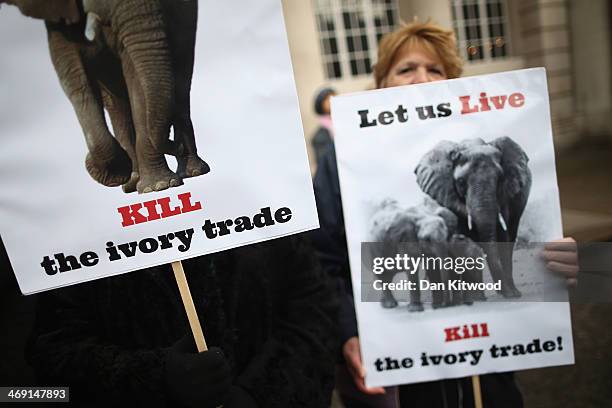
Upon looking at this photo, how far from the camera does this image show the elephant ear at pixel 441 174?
3.84 feet

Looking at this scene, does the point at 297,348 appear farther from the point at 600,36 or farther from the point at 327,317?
the point at 600,36

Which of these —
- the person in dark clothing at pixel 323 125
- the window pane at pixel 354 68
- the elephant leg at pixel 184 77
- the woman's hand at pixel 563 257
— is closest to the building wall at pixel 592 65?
the window pane at pixel 354 68

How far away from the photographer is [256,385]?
3.91 ft

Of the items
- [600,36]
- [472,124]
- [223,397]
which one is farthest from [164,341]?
[600,36]

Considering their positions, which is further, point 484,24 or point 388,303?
point 484,24

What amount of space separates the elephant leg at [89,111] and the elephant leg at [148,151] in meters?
0.03

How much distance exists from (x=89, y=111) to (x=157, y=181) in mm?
206

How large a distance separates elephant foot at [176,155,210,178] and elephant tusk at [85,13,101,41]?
315 mm

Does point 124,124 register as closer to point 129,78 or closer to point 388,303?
point 129,78

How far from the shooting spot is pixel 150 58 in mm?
930

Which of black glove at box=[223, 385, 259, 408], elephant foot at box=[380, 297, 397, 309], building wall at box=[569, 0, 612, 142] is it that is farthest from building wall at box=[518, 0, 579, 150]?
black glove at box=[223, 385, 259, 408]

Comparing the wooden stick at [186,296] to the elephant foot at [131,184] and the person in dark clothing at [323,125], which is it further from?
the person in dark clothing at [323,125]

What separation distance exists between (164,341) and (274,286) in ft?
1.11

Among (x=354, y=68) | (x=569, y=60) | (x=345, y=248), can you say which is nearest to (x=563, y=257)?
(x=345, y=248)
